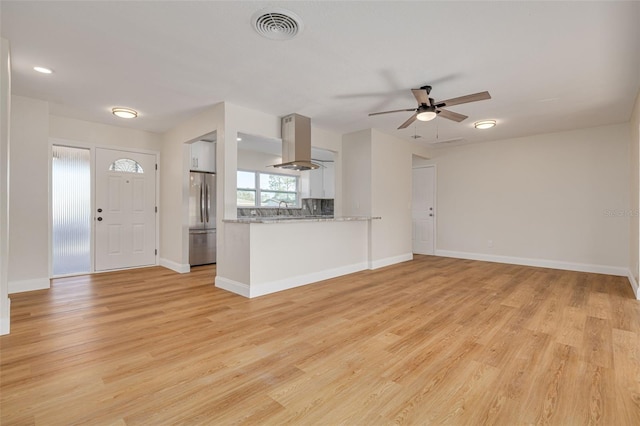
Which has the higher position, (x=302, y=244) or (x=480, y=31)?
(x=480, y=31)

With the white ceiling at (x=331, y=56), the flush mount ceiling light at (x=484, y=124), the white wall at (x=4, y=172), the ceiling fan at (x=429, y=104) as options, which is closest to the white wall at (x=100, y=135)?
the white ceiling at (x=331, y=56)

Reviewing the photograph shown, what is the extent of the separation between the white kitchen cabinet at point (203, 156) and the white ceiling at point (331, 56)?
1.42 m

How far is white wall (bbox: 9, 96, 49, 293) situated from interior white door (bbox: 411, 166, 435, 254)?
6.93m

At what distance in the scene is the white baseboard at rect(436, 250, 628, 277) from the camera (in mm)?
5074

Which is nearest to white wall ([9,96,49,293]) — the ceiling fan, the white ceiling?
the white ceiling

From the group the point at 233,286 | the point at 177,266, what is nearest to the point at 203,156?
the point at 177,266

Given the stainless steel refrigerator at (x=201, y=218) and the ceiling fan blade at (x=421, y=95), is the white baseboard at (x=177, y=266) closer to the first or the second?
the stainless steel refrigerator at (x=201, y=218)

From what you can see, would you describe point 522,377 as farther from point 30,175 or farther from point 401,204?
point 30,175

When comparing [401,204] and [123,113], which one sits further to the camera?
[401,204]

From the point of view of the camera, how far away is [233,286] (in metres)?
3.96

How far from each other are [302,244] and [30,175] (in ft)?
11.9

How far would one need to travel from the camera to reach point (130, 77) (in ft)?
10.8

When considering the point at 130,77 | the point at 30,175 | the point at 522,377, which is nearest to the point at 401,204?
the point at 522,377

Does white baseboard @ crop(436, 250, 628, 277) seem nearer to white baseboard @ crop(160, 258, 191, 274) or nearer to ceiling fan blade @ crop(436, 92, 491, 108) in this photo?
ceiling fan blade @ crop(436, 92, 491, 108)
